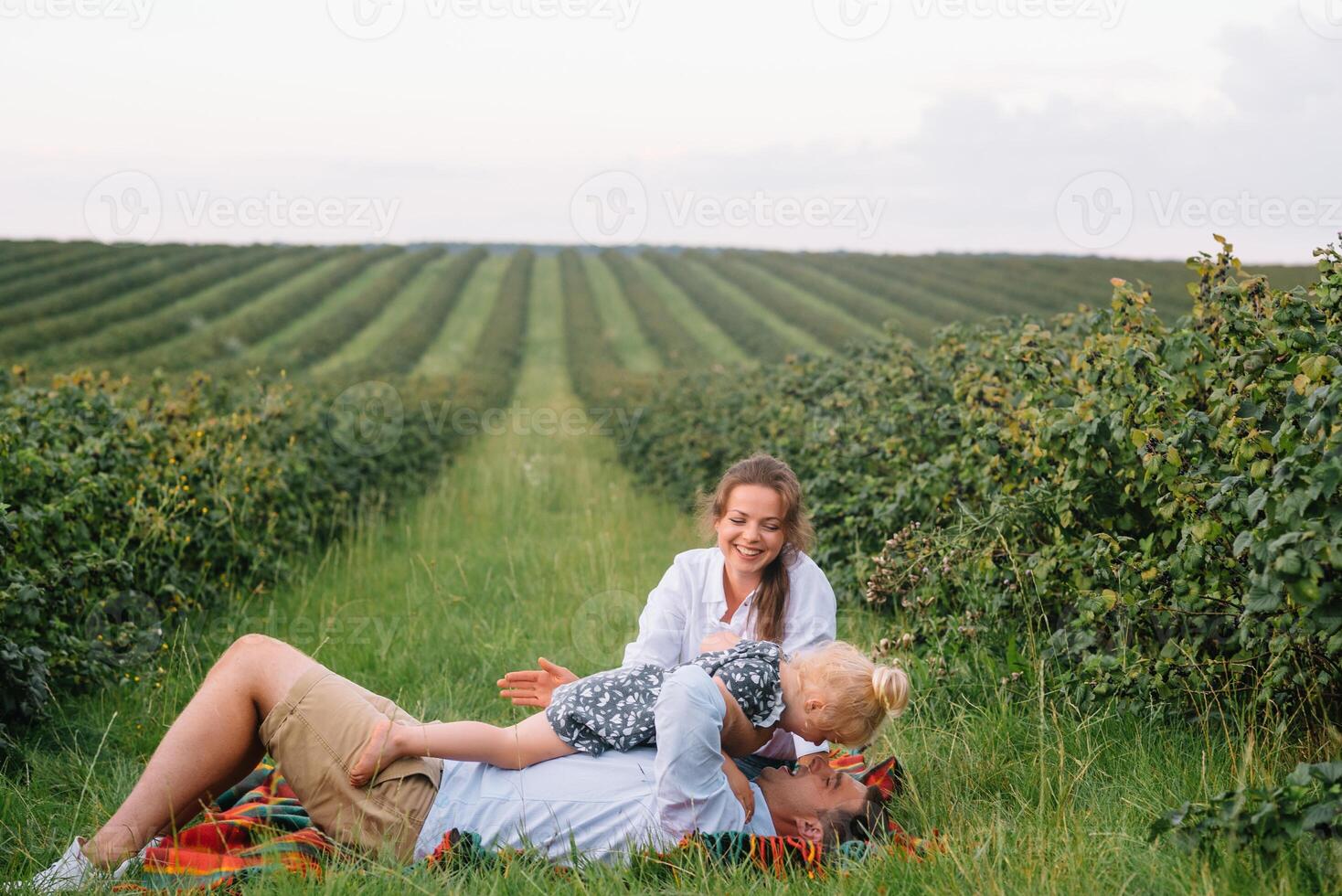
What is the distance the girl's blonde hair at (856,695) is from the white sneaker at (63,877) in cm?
204

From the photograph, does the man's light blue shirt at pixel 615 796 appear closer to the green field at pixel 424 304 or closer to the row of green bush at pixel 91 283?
the green field at pixel 424 304

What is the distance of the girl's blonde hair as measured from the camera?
115 inches

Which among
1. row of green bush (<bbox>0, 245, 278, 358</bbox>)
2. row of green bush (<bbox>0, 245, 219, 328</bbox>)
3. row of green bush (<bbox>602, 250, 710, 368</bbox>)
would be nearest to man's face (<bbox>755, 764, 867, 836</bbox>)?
row of green bush (<bbox>602, 250, 710, 368</bbox>)

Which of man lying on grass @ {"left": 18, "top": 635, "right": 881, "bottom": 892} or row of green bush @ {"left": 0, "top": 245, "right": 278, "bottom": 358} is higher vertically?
row of green bush @ {"left": 0, "top": 245, "right": 278, "bottom": 358}

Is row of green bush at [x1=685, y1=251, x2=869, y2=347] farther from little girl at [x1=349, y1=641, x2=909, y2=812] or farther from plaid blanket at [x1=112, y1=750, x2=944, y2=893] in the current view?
plaid blanket at [x1=112, y1=750, x2=944, y2=893]

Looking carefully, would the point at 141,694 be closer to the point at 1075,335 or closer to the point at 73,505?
the point at 73,505

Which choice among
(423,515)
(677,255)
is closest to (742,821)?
(423,515)

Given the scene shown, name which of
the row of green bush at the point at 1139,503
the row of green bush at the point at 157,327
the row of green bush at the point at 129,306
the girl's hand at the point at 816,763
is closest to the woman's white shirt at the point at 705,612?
the girl's hand at the point at 816,763

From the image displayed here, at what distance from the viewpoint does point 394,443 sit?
10547 mm

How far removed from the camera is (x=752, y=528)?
3658mm

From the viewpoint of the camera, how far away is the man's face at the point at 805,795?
315cm

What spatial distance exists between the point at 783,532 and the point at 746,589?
243mm

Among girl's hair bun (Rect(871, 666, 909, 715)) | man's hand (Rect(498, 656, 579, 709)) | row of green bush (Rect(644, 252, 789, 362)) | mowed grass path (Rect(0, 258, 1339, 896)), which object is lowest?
mowed grass path (Rect(0, 258, 1339, 896))

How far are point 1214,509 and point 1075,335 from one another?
284 centimetres
